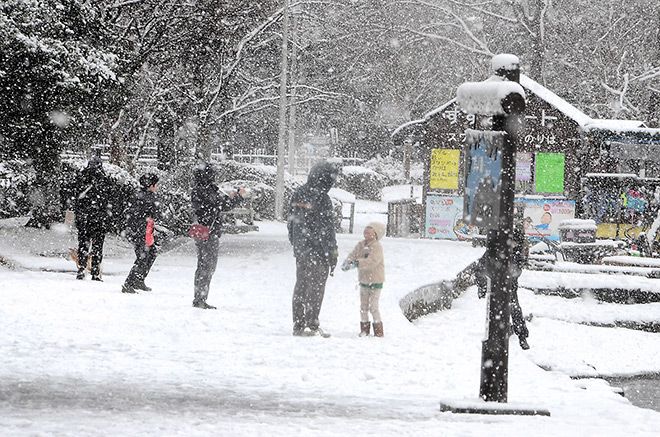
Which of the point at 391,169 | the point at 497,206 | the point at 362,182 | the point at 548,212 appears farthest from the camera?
the point at 391,169

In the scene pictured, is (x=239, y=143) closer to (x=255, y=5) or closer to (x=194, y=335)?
(x=255, y=5)

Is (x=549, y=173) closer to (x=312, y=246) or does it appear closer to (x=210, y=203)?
(x=210, y=203)

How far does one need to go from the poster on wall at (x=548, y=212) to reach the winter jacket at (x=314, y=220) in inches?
703

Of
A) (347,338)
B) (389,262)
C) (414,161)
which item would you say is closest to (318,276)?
Result: (347,338)

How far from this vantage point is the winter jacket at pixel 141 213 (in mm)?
14703

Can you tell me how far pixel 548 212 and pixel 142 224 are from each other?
16.3 meters

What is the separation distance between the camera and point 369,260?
11852mm

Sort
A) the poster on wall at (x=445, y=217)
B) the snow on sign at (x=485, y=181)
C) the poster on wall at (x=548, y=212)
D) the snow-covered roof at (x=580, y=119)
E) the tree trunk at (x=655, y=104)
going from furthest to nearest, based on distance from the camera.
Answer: the tree trunk at (x=655, y=104) → the poster on wall at (x=445, y=217) → the poster on wall at (x=548, y=212) → the snow-covered roof at (x=580, y=119) → the snow on sign at (x=485, y=181)

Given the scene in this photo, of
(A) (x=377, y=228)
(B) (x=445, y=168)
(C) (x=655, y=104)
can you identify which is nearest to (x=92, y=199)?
(A) (x=377, y=228)

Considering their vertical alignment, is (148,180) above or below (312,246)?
above

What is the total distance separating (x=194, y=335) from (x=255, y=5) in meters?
23.4

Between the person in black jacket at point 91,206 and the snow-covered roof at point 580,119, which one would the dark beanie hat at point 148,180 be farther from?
the snow-covered roof at point 580,119

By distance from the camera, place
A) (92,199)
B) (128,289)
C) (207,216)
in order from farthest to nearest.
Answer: (92,199)
(128,289)
(207,216)

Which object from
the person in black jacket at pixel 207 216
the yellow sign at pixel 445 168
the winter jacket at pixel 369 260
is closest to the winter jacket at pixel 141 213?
the person in black jacket at pixel 207 216
